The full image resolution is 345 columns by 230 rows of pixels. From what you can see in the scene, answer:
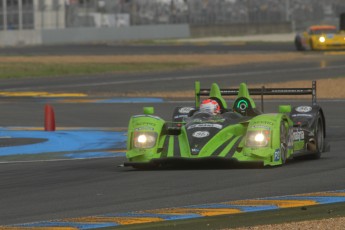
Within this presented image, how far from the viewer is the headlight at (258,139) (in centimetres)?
1437

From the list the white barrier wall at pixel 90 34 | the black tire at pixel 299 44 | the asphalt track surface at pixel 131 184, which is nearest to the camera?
the asphalt track surface at pixel 131 184

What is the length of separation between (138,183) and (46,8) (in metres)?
64.1

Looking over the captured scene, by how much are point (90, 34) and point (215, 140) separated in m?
63.8

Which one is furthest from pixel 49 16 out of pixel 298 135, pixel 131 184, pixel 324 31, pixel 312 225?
pixel 312 225

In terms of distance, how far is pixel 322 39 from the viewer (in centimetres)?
5488

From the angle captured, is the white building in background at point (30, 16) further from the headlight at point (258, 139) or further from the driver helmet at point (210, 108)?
the headlight at point (258, 139)

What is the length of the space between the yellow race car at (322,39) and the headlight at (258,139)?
40598mm

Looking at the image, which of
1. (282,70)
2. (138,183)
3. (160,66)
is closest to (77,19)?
(160,66)

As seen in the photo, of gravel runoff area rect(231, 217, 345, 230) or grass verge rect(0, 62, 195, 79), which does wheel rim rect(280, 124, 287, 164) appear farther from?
grass verge rect(0, 62, 195, 79)

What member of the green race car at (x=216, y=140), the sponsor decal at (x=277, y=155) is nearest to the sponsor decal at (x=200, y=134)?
→ the green race car at (x=216, y=140)

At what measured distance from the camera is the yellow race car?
Result: 179 ft

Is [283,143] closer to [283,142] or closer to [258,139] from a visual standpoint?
[283,142]

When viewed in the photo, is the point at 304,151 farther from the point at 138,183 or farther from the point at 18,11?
the point at 18,11

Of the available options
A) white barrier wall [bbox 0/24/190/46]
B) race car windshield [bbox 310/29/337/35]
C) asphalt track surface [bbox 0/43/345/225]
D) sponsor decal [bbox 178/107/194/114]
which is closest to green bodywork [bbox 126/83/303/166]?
asphalt track surface [bbox 0/43/345/225]
